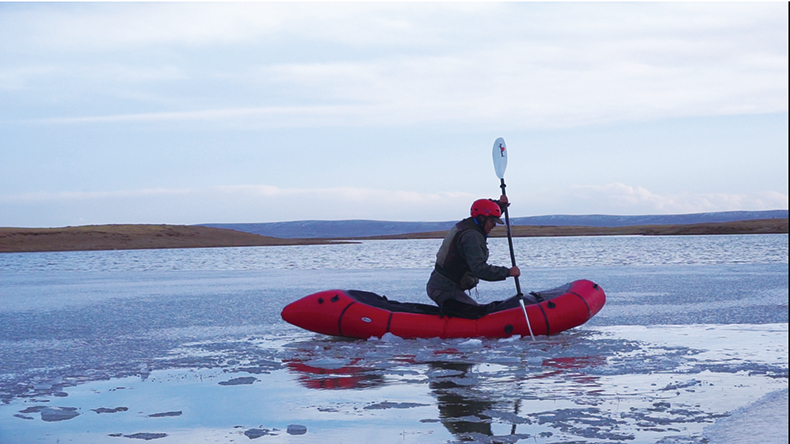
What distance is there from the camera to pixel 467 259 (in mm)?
8812

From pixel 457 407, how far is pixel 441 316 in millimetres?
3655

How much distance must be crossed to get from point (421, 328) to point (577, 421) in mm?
4107

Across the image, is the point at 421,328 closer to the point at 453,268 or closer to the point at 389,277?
the point at 453,268

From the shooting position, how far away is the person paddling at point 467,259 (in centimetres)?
876

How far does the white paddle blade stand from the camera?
11.1 meters

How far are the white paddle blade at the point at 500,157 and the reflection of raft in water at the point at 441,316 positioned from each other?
2.24m

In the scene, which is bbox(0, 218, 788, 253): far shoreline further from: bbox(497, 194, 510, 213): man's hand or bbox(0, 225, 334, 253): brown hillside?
bbox(497, 194, 510, 213): man's hand

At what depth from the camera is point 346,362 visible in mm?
7504

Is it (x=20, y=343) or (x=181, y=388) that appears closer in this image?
(x=181, y=388)

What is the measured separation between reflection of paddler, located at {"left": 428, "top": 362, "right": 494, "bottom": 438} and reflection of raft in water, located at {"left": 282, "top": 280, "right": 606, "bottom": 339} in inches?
82.7

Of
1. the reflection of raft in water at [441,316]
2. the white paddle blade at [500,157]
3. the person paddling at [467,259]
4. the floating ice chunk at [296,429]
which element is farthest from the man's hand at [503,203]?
the floating ice chunk at [296,429]

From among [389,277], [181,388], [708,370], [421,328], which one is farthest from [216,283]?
[708,370]

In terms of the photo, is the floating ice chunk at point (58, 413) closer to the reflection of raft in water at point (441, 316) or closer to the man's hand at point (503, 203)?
the reflection of raft in water at point (441, 316)

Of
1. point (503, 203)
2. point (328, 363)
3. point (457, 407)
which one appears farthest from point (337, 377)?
point (503, 203)
